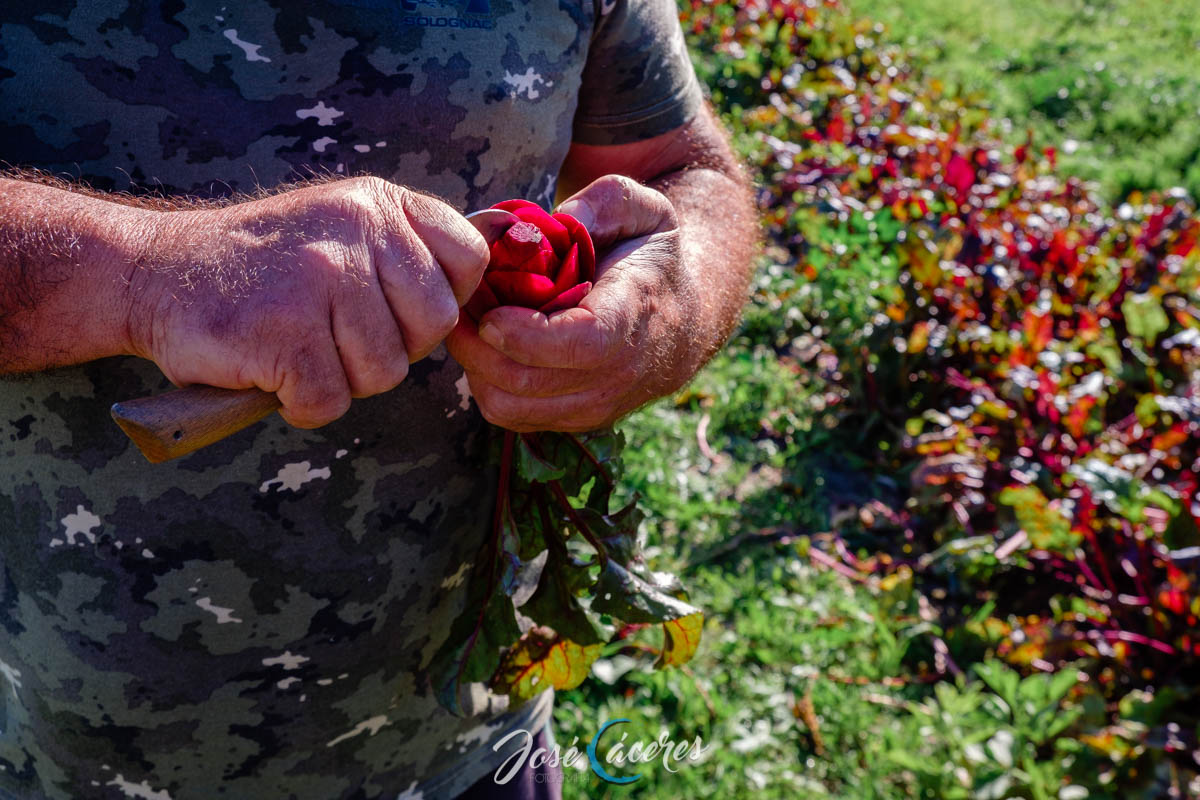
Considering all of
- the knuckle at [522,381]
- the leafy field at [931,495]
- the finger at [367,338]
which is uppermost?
the finger at [367,338]

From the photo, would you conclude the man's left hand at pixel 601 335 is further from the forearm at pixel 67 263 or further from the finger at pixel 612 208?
the forearm at pixel 67 263

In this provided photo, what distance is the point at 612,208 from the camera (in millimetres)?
1448

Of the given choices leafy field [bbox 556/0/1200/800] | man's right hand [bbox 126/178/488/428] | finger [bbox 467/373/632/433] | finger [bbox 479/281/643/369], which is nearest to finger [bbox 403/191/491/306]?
man's right hand [bbox 126/178/488/428]

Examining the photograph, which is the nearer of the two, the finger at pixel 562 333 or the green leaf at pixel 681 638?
the finger at pixel 562 333

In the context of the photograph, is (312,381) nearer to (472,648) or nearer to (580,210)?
(580,210)

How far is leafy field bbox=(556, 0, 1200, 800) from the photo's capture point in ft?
9.72

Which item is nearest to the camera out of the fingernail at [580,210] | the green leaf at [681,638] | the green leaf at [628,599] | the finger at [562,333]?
the finger at [562,333]

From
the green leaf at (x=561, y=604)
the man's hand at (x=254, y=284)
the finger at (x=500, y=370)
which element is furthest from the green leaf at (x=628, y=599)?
the man's hand at (x=254, y=284)

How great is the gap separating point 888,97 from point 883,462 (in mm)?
3191

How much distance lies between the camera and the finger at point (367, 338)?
1111 millimetres

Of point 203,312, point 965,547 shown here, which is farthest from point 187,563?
point 965,547

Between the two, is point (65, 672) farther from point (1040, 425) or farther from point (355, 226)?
point (1040, 425)

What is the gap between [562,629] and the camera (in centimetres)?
186

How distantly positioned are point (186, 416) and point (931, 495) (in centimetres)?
332
